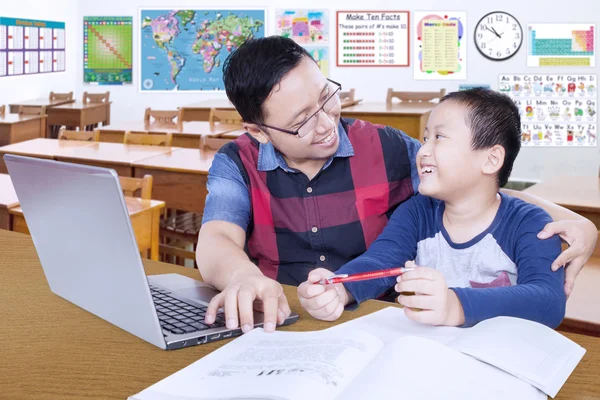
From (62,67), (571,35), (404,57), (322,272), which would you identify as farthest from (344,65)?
(322,272)

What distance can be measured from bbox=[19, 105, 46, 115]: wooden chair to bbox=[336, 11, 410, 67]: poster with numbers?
10.2 ft

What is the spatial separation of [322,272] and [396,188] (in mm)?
585

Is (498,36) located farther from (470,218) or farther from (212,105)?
(470,218)

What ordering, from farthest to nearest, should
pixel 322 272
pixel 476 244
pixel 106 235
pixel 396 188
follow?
pixel 396 188 → pixel 476 244 → pixel 322 272 → pixel 106 235

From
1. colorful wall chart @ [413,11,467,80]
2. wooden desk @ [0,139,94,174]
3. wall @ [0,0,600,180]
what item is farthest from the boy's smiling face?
colorful wall chart @ [413,11,467,80]

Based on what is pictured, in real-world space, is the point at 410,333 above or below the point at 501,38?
below

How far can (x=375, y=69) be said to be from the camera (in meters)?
7.95

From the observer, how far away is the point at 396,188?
62.7 inches

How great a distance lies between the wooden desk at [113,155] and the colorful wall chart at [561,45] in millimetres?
4627

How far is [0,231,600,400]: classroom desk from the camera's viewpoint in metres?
0.80

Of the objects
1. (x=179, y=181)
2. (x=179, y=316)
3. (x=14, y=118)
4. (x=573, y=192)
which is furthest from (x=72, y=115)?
(x=179, y=316)

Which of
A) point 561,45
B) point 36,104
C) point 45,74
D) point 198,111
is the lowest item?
point 198,111

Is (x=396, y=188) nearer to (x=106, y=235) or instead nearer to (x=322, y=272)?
(x=322, y=272)

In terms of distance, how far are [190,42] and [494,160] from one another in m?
7.35
